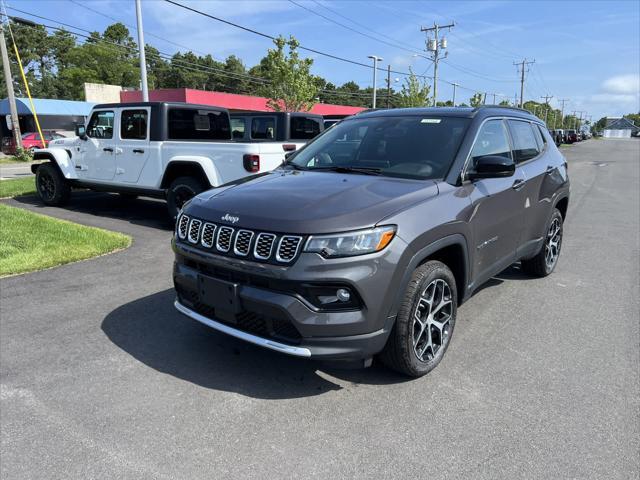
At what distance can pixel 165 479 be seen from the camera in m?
2.42

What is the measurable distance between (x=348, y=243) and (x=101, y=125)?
7.91 m

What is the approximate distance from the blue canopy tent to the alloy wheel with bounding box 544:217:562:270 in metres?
39.1

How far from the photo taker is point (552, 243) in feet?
19.0

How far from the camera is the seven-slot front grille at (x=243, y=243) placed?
297 centimetres

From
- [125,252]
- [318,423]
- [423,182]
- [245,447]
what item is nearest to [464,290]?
[423,182]

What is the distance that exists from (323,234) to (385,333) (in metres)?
0.73

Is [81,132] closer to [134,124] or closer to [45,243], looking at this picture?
[134,124]

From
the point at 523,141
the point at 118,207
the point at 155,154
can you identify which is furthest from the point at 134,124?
the point at 523,141

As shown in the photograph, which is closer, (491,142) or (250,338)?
(250,338)

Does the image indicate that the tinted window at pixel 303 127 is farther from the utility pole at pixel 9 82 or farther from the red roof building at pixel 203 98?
the red roof building at pixel 203 98

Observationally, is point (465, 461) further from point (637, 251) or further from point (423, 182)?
point (637, 251)

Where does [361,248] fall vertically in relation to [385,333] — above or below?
above

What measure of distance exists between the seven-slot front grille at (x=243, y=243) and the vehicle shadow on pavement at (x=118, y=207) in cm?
578

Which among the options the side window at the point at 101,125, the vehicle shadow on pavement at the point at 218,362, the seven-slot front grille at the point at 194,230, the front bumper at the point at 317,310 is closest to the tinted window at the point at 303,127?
the side window at the point at 101,125
